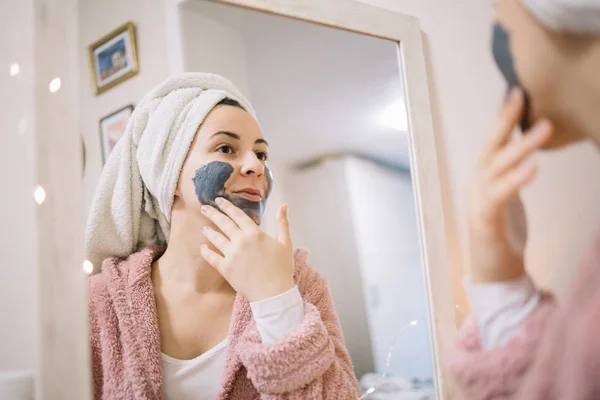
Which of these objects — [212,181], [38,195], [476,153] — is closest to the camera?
[38,195]

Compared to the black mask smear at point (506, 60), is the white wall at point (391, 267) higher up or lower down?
lower down

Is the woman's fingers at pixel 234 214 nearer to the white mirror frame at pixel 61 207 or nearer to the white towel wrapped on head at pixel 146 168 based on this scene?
the white towel wrapped on head at pixel 146 168

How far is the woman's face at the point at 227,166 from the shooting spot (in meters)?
0.68

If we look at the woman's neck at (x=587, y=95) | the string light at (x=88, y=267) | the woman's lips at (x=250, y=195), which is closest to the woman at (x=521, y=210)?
the woman's neck at (x=587, y=95)

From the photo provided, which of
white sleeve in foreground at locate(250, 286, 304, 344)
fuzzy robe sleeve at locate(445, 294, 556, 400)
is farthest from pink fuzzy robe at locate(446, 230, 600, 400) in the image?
white sleeve in foreground at locate(250, 286, 304, 344)

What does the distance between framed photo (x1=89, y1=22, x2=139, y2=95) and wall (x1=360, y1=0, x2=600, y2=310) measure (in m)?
0.46

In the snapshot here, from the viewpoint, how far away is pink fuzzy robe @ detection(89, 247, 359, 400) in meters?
0.62

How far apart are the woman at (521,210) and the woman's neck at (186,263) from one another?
0.40 m

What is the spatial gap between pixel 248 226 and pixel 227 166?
9cm

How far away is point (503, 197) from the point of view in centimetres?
73

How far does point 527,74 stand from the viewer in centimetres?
75

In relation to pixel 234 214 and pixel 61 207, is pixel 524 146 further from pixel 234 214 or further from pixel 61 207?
pixel 61 207

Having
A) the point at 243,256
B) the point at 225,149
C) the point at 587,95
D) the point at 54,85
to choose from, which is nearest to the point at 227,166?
the point at 225,149

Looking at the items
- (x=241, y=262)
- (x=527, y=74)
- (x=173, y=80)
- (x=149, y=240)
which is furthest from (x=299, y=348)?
(x=527, y=74)
